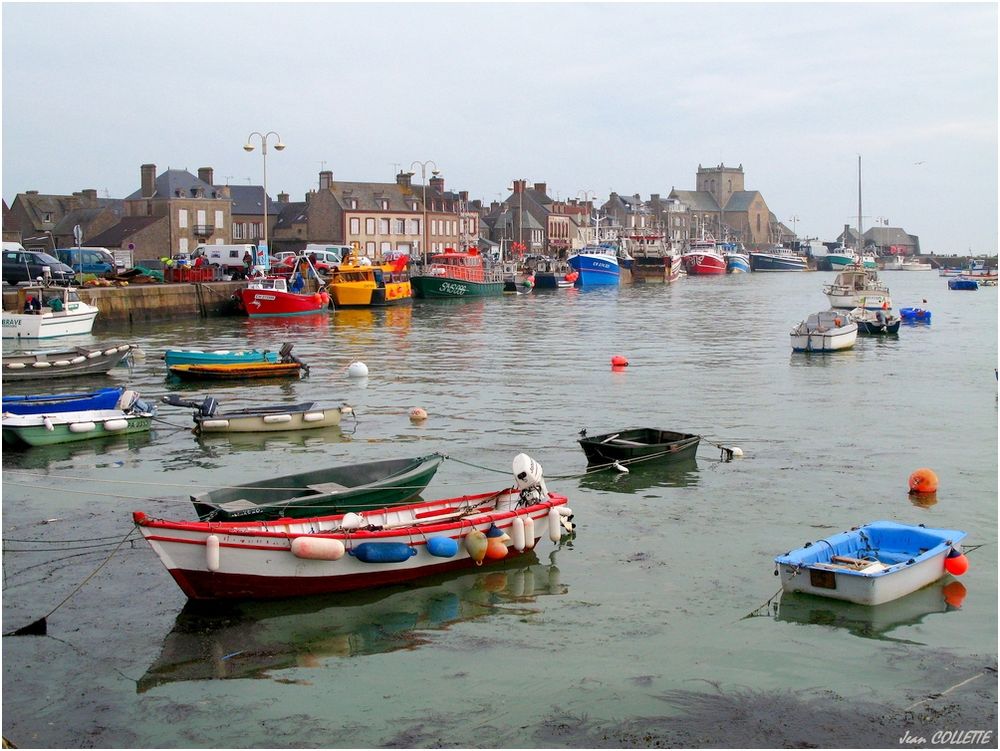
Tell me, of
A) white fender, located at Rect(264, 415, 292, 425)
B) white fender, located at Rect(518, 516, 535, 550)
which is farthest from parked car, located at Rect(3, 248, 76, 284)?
white fender, located at Rect(518, 516, 535, 550)

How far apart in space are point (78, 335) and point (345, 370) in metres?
12.3

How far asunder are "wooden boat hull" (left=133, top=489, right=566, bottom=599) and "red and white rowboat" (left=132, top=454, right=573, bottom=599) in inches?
0.5

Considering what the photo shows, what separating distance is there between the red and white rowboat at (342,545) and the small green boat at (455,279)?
57.5m

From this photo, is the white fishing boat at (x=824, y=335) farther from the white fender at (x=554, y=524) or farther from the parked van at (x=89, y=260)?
the parked van at (x=89, y=260)

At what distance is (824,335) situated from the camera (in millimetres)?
39844

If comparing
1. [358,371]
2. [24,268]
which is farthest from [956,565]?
[24,268]

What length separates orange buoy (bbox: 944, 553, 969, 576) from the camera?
46.6 feet

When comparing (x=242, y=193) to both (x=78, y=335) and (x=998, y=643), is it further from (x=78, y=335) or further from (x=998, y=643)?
(x=998, y=643)

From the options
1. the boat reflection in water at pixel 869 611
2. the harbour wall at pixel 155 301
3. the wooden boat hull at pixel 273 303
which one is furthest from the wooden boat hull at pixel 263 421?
the wooden boat hull at pixel 273 303

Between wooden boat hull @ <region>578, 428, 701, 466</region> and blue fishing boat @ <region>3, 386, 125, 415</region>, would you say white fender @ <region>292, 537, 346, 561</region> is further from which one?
blue fishing boat @ <region>3, 386, 125, 415</region>

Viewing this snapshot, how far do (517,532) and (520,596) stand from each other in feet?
3.42

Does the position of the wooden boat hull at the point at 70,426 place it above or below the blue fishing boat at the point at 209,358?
below

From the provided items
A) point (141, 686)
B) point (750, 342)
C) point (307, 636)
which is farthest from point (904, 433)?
point (750, 342)

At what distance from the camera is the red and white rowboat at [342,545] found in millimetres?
12852
